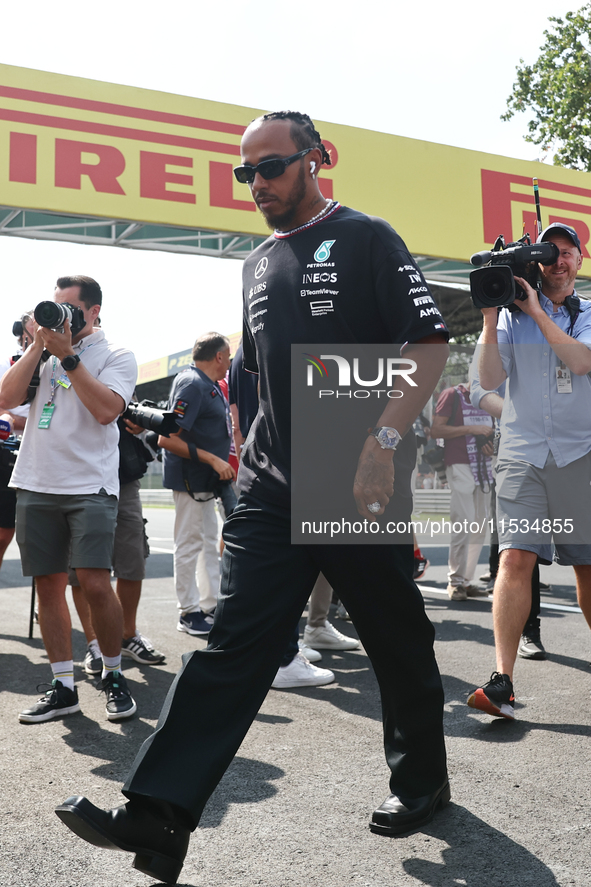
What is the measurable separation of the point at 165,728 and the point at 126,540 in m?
2.88

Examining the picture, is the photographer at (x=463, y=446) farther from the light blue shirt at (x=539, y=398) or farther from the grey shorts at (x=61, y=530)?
the grey shorts at (x=61, y=530)

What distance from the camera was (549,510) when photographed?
137 inches

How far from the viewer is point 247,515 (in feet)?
7.30

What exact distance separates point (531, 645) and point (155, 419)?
254 centimetres

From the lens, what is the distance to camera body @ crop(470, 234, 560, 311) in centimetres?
333

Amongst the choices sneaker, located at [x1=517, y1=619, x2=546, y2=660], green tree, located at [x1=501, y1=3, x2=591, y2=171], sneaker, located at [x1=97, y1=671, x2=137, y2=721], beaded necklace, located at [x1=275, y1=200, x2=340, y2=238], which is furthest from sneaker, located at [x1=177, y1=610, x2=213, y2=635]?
green tree, located at [x1=501, y1=3, x2=591, y2=171]

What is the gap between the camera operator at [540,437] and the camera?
11.2 ft

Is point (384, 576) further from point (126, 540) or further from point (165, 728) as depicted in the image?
point (126, 540)

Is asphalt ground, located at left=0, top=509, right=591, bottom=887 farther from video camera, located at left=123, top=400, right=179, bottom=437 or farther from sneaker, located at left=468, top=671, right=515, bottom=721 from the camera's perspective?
video camera, located at left=123, top=400, right=179, bottom=437

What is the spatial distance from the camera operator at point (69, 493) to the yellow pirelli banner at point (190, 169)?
4.84m

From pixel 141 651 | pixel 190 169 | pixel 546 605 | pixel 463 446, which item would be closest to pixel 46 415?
pixel 141 651

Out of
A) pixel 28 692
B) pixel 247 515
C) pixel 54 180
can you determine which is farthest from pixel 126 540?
pixel 54 180

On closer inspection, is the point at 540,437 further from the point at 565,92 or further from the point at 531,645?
the point at 565,92

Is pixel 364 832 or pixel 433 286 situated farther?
pixel 433 286
